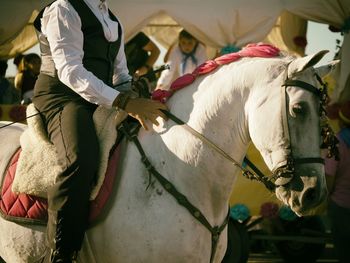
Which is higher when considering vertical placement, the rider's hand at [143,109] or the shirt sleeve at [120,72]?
the rider's hand at [143,109]

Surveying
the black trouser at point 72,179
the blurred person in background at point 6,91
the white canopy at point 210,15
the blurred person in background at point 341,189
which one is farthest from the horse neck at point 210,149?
the blurred person in background at point 6,91

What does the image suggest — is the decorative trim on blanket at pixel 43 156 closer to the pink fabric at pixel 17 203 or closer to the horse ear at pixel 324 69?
the pink fabric at pixel 17 203

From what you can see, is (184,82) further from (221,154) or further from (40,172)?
(40,172)

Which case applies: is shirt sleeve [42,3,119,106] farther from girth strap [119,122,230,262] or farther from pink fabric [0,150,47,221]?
pink fabric [0,150,47,221]

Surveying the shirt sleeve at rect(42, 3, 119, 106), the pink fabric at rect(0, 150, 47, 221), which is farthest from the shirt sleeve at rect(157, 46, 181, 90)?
the shirt sleeve at rect(42, 3, 119, 106)

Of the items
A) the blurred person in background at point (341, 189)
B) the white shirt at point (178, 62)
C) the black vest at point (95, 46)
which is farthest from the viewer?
the white shirt at point (178, 62)

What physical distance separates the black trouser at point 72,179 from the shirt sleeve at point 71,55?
165 mm

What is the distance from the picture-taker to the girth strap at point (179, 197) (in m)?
4.28

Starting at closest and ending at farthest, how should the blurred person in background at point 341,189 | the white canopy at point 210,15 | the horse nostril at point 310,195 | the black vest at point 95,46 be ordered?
the horse nostril at point 310,195, the black vest at point 95,46, the blurred person in background at point 341,189, the white canopy at point 210,15

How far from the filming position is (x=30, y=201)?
4.64 metres

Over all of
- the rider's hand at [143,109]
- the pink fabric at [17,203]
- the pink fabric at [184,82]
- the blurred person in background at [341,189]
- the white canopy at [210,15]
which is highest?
the pink fabric at [184,82]

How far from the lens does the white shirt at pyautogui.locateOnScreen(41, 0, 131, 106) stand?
14.5 ft

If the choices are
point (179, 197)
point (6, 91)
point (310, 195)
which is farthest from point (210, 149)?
point (6, 91)

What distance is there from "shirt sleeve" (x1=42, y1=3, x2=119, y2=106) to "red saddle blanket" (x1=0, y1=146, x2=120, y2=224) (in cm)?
34
